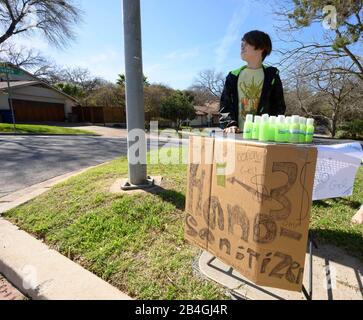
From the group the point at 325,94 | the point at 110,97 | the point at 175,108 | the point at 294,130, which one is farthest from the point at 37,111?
the point at 294,130

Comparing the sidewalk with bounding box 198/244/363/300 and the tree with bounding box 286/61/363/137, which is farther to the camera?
the tree with bounding box 286/61/363/137

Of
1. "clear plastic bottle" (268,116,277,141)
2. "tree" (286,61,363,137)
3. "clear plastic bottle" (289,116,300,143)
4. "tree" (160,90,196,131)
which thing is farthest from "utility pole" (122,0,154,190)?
"tree" (160,90,196,131)

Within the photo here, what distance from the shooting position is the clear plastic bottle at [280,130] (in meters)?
1.58

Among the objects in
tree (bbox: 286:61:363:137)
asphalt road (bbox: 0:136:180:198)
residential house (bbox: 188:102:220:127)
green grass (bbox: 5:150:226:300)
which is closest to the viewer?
green grass (bbox: 5:150:226:300)

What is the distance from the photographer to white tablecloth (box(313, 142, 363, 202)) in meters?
1.71

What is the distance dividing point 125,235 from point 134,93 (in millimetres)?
1866

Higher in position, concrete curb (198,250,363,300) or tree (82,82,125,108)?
tree (82,82,125,108)

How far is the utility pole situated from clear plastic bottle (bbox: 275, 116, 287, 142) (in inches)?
89.1

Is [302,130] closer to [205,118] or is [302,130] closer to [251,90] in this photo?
[251,90]

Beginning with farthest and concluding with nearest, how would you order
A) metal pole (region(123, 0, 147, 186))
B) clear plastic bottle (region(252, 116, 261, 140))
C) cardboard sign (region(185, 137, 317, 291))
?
metal pole (region(123, 0, 147, 186))
clear plastic bottle (region(252, 116, 261, 140))
cardboard sign (region(185, 137, 317, 291))

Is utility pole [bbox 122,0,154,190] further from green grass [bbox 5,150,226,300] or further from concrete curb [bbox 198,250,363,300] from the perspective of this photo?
concrete curb [bbox 198,250,363,300]

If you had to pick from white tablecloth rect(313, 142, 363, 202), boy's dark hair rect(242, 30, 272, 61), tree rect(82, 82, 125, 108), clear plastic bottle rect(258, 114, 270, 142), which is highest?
tree rect(82, 82, 125, 108)

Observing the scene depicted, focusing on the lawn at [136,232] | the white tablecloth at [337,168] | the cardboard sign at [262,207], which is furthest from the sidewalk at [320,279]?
the white tablecloth at [337,168]

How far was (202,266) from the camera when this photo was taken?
214 cm
